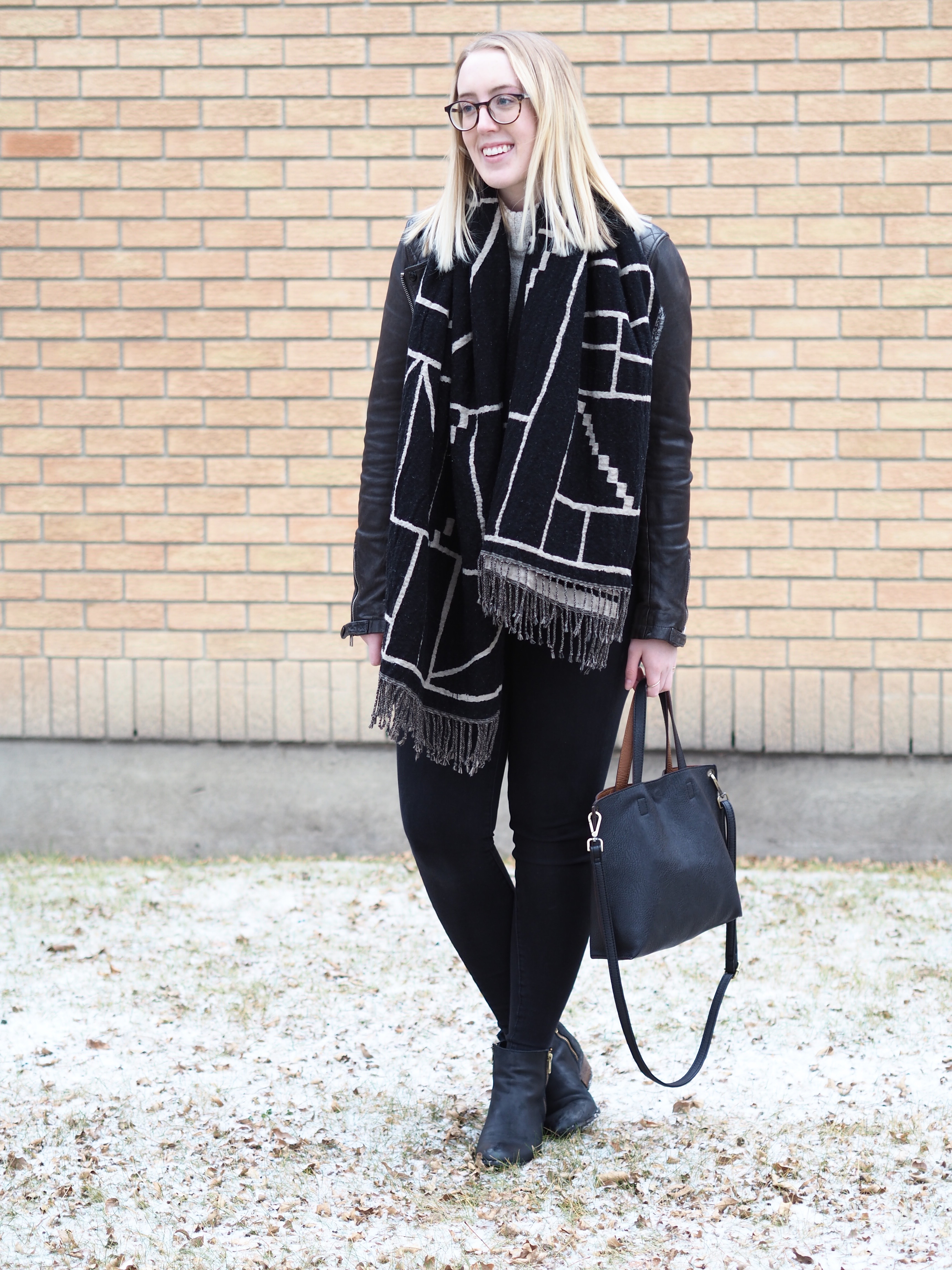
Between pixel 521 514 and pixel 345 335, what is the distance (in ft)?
8.70

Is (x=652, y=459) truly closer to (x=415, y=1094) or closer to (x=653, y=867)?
(x=653, y=867)

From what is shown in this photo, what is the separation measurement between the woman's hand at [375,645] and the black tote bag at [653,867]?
1.64 ft

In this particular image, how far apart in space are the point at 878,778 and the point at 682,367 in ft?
9.03

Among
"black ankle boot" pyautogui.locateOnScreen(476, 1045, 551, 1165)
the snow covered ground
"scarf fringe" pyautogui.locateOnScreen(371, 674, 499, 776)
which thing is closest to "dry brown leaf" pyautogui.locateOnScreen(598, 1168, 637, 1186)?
the snow covered ground

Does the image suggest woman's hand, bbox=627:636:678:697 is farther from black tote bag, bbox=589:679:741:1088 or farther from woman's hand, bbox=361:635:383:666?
woman's hand, bbox=361:635:383:666

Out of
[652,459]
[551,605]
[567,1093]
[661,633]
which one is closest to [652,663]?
[661,633]

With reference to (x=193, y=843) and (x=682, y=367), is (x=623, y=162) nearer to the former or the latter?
(x=682, y=367)

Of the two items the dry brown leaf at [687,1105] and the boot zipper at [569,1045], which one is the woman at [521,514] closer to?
the boot zipper at [569,1045]

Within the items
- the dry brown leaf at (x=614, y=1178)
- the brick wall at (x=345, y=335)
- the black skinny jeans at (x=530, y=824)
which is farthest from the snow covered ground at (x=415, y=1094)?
the brick wall at (x=345, y=335)

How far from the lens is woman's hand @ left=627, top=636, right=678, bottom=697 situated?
225cm

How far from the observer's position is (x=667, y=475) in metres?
2.22

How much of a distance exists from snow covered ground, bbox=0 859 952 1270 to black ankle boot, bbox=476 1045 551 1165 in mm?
39

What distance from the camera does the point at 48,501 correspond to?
4.59 meters

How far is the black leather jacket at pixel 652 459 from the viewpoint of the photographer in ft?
7.22
